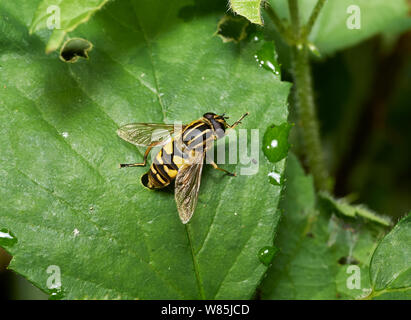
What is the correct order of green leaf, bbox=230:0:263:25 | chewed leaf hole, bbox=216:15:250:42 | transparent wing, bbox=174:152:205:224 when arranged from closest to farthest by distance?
green leaf, bbox=230:0:263:25, transparent wing, bbox=174:152:205:224, chewed leaf hole, bbox=216:15:250:42

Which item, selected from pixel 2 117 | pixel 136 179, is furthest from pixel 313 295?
pixel 2 117

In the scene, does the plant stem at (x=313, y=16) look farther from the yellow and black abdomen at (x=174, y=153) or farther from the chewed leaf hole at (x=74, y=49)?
the chewed leaf hole at (x=74, y=49)

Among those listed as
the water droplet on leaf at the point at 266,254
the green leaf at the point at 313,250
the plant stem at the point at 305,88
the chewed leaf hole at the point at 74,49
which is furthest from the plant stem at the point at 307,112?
the chewed leaf hole at the point at 74,49

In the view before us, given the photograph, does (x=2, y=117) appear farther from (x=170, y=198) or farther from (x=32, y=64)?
(x=170, y=198)

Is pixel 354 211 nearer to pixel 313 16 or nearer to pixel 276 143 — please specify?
pixel 276 143

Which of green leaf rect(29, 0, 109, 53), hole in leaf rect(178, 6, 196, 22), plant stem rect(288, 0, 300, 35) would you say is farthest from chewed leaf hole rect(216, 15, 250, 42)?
green leaf rect(29, 0, 109, 53)

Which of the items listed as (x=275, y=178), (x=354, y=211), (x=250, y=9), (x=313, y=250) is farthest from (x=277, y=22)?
(x=313, y=250)

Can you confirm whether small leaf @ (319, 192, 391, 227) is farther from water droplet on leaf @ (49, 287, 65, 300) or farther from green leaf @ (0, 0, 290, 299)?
water droplet on leaf @ (49, 287, 65, 300)
